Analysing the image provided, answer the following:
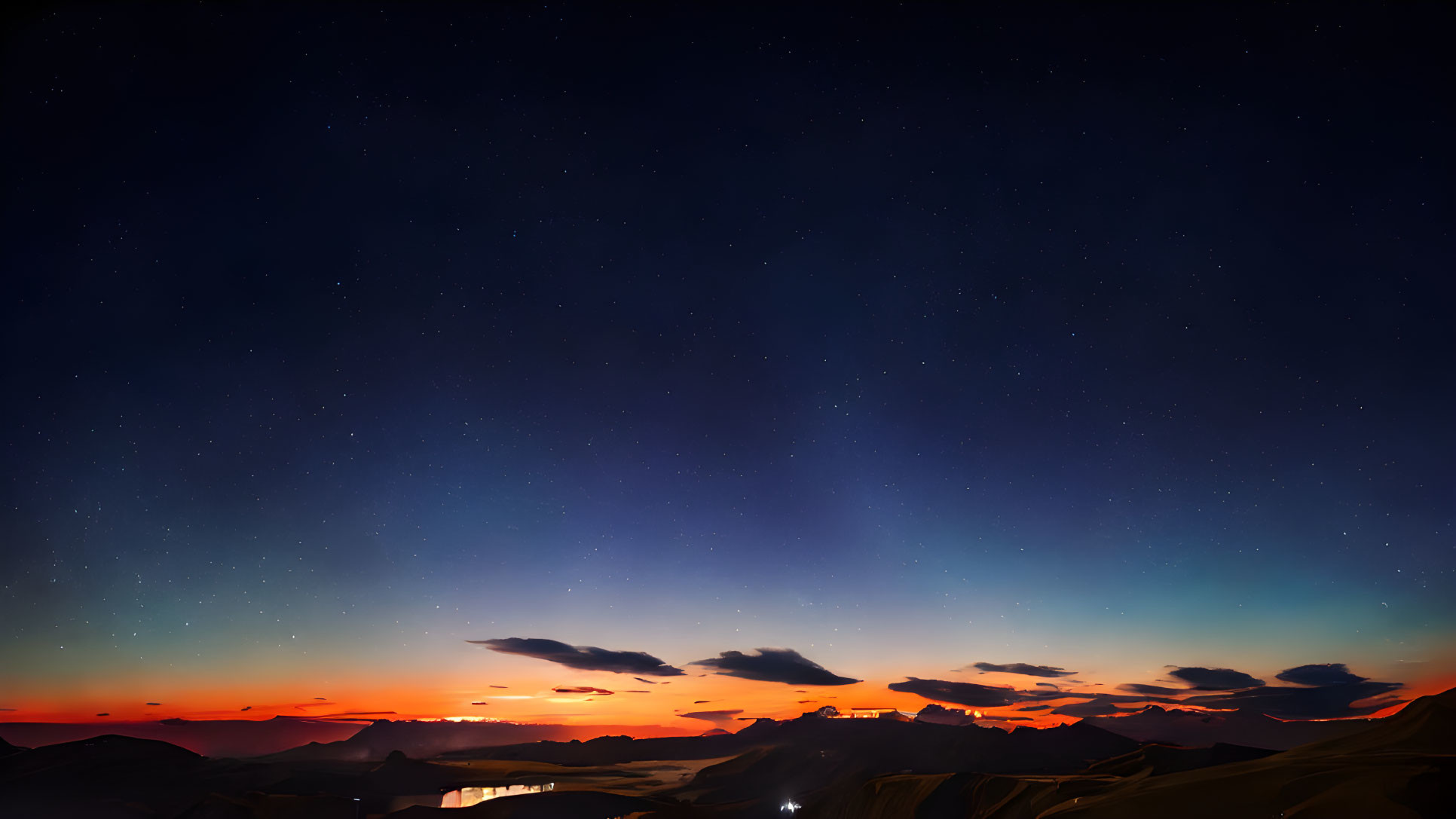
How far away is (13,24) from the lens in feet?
26.5

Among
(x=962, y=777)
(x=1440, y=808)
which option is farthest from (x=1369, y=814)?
(x=962, y=777)

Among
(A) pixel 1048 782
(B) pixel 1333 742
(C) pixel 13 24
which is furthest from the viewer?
(A) pixel 1048 782

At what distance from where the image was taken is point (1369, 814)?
73.9m

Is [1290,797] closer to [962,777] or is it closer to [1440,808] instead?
[1440,808]

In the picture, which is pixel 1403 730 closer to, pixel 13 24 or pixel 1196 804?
pixel 1196 804

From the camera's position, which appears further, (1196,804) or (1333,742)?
(1333,742)

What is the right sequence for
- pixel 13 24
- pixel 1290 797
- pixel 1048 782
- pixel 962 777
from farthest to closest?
pixel 962 777
pixel 1048 782
pixel 1290 797
pixel 13 24

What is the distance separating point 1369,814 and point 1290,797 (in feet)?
35.1

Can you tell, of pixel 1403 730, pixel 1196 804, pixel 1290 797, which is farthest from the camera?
pixel 1403 730

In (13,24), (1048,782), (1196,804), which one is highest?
(13,24)

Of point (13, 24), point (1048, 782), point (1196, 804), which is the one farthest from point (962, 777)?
point (13, 24)

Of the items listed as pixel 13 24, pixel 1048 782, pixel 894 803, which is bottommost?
pixel 894 803

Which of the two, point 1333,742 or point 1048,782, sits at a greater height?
point 1333,742

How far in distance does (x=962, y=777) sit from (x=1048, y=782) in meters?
48.1
